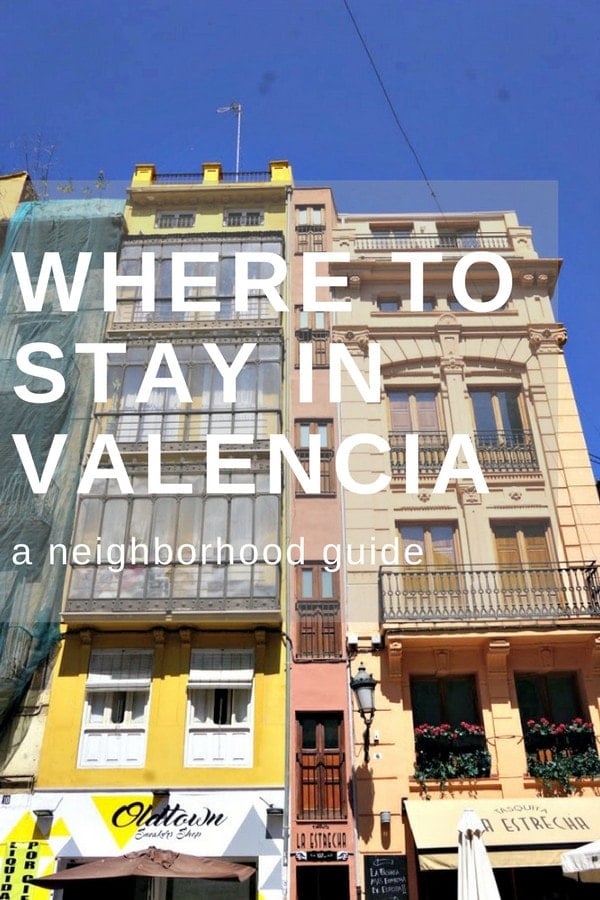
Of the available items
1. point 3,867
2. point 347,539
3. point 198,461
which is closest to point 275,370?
point 198,461

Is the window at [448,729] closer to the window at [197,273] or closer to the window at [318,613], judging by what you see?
the window at [318,613]

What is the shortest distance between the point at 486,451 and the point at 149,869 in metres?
11.0

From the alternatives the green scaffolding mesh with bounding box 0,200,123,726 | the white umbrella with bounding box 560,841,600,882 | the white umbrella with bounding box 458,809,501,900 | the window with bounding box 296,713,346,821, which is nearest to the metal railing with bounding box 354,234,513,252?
the green scaffolding mesh with bounding box 0,200,123,726

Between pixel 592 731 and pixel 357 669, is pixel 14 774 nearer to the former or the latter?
pixel 357 669

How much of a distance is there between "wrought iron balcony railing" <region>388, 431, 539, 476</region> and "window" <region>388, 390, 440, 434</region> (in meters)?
0.32

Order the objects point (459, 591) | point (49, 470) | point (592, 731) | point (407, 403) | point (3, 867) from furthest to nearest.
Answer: point (407, 403)
point (49, 470)
point (459, 591)
point (592, 731)
point (3, 867)

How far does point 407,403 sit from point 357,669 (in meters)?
6.81

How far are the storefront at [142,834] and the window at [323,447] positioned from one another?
21.6ft

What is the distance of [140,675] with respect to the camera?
14.8m

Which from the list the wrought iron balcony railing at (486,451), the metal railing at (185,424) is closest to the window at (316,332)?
the metal railing at (185,424)

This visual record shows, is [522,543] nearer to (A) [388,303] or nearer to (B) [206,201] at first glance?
(A) [388,303]

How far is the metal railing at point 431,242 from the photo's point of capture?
67.1 ft

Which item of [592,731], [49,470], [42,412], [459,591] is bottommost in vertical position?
[592,731]

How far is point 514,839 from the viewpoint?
484 inches
